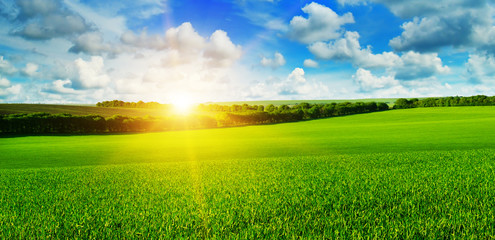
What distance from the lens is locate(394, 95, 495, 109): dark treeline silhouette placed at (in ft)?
376

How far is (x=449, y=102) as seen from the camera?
407ft

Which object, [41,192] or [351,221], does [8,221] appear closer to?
[41,192]

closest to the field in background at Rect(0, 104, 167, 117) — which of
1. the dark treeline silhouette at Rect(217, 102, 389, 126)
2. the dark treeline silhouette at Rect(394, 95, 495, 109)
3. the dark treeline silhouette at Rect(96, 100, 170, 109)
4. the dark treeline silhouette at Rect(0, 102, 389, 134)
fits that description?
the dark treeline silhouette at Rect(0, 102, 389, 134)

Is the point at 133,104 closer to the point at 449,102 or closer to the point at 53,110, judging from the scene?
the point at 53,110

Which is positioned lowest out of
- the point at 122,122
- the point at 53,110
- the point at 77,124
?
the point at 77,124

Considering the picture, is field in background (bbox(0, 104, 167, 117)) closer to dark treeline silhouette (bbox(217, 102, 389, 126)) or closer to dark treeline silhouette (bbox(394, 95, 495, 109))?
dark treeline silhouette (bbox(217, 102, 389, 126))

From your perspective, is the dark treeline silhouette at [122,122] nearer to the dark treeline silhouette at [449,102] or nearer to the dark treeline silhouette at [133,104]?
the dark treeline silhouette at [449,102]

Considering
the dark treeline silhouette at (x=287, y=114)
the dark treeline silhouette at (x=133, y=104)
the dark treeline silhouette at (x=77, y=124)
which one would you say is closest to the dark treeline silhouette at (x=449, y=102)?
the dark treeline silhouette at (x=287, y=114)

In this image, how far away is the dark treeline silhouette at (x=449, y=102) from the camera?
376 feet

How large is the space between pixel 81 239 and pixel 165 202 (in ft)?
6.63

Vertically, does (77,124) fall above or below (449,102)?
below

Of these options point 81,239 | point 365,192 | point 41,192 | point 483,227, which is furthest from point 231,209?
point 41,192

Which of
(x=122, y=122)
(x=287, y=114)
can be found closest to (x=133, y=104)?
(x=122, y=122)

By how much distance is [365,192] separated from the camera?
6.31m
